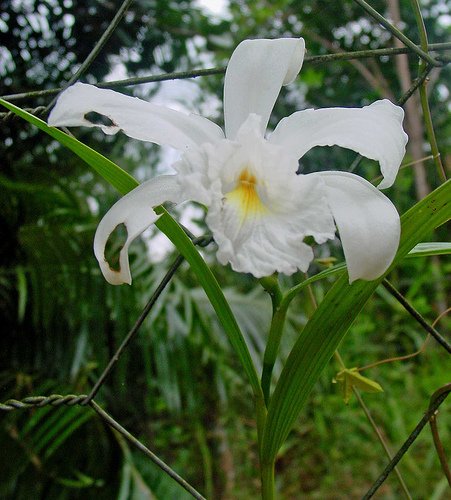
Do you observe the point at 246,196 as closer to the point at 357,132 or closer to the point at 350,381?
the point at 357,132

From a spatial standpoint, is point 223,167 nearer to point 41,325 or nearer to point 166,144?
point 166,144

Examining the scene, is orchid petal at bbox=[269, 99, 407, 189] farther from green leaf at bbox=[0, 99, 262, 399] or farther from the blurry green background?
the blurry green background

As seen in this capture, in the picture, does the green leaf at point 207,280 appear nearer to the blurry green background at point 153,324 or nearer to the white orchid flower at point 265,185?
the white orchid flower at point 265,185

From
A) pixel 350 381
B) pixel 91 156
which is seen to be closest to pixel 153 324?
pixel 350 381

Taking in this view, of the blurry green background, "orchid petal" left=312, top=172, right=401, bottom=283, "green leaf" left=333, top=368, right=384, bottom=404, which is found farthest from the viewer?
the blurry green background

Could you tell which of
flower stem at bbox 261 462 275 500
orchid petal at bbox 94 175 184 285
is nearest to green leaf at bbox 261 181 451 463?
flower stem at bbox 261 462 275 500
